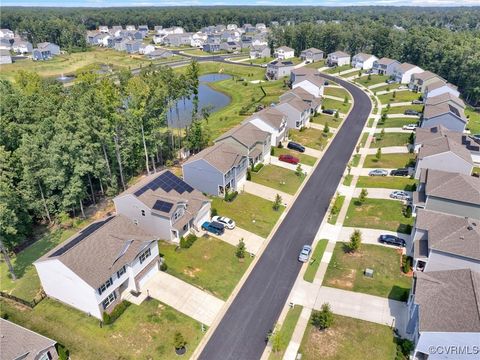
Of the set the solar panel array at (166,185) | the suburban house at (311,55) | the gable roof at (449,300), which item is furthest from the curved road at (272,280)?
the suburban house at (311,55)

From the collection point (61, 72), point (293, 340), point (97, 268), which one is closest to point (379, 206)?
point (293, 340)

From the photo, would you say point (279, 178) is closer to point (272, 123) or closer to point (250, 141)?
point (250, 141)

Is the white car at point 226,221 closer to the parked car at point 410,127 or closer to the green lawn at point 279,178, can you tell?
the green lawn at point 279,178

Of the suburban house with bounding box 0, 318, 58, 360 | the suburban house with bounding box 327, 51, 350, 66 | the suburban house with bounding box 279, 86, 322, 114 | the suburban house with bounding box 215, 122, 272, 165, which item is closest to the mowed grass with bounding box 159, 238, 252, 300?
the suburban house with bounding box 0, 318, 58, 360

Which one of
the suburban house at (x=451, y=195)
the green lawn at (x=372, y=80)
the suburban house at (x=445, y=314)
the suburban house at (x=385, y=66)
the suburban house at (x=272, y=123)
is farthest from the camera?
the suburban house at (x=385, y=66)

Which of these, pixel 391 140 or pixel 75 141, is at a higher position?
pixel 75 141

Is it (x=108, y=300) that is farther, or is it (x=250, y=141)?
(x=250, y=141)

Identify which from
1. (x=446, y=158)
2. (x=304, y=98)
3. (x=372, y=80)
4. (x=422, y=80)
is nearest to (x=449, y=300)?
(x=446, y=158)
